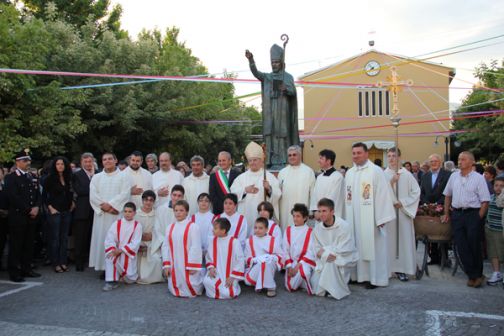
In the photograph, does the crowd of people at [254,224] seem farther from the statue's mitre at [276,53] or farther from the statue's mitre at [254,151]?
the statue's mitre at [276,53]

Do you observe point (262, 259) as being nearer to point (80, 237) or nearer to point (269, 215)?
point (269, 215)

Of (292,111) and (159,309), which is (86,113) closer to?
(292,111)

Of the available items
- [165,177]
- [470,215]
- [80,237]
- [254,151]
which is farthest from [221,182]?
[470,215]

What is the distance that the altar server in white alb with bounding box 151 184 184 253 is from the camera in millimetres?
7188

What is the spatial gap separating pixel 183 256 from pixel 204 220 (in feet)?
2.83

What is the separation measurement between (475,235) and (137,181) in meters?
5.41

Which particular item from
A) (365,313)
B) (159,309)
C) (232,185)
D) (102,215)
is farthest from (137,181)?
(365,313)

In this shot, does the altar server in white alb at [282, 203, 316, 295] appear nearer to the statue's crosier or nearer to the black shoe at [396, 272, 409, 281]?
the black shoe at [396, 272, 409, 281]

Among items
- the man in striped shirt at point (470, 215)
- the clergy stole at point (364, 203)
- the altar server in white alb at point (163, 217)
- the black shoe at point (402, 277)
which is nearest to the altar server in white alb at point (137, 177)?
the altar server in white alb at point (163, 217)

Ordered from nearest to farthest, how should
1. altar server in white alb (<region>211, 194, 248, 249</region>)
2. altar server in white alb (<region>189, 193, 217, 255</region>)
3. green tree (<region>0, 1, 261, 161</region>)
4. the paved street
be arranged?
the paved street
altar server in white alb (<region>211, 194, 248, 249</region>)
altar server in white alb (<region>189, 193, 217, 255</region>)
green tree (<region>0, 1, 261, 161</region>)

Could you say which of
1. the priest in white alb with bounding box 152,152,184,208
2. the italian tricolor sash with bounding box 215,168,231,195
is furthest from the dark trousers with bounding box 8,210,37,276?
the italian tricolor sash with bounding box 215,168,231,195

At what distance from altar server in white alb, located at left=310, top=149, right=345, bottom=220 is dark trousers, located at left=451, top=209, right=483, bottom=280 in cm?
165

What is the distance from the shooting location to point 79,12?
2319 cm

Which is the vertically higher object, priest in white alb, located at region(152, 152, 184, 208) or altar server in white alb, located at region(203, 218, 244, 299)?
priest in white alb, located at region(152, 152, 184, 208)
